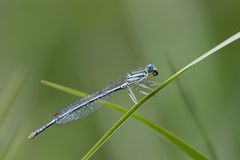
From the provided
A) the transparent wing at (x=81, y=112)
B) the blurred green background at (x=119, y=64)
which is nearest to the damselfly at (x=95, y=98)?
the transparent wing at (x=81, y=112)

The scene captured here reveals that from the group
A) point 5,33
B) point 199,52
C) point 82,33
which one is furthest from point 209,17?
point 5,33

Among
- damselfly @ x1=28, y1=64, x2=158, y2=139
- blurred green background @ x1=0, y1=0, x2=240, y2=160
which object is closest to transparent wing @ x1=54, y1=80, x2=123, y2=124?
damselfly @ x1=28, y1=64, x2=158, y2=139

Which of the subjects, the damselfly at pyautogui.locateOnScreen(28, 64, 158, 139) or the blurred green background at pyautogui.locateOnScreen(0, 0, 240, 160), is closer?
the damselfly at pyautogui.locateOnScreen(28, 64, 158, 139)

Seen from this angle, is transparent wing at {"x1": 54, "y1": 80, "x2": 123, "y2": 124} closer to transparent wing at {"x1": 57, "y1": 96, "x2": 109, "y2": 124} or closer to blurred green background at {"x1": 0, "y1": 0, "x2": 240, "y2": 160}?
transparent wing at {"x1": 57, "y1": 96, "x2": 109, "y2": 124}

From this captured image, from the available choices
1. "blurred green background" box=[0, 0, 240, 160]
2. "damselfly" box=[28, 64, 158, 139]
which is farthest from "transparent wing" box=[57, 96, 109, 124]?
"blurred green background" box=[0, 0, 240, 160]

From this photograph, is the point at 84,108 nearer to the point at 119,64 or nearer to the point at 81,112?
the point at 81,112

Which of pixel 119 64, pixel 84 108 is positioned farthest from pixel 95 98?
pixel 119 64

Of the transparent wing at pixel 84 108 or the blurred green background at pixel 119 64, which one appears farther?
the blurred green background at pixel 119 64

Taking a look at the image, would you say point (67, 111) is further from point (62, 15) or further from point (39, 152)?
point (62, 15)

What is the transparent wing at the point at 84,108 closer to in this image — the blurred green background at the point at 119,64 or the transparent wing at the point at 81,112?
the transparent wing at the point at 81,112
